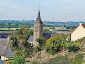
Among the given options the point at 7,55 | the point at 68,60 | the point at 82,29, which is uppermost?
the point at 82,29

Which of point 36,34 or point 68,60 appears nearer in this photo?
point 68,60

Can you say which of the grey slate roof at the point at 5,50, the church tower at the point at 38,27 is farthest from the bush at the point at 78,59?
the church tower at the point at 38,27

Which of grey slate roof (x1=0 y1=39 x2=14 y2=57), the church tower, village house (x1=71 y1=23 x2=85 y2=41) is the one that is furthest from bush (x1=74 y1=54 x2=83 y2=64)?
the church tower

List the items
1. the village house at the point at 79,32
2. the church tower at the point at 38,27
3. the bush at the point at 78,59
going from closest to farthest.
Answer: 1. the bush at the point at 78,59
2. the village house at the point at 79,32
3. the church tower at the point at 38,27

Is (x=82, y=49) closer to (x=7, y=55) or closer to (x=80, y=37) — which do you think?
(x=80, y=37)

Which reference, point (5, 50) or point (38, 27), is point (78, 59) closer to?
point (5, 50)

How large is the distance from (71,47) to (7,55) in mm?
10579

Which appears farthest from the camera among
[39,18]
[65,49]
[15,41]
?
[39,18]

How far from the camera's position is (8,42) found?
30.9 metres

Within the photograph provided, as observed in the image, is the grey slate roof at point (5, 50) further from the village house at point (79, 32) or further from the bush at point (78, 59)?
the bush at point (78, 59)

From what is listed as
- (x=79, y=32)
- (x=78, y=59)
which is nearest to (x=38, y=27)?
(x=79, y=32)

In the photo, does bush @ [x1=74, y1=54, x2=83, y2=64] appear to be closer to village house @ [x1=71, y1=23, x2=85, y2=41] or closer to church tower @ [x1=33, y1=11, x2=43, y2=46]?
village house @ [x1=71, y1=23, x2=85, y2=41]

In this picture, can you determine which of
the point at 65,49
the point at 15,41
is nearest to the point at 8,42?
the point at 15,41

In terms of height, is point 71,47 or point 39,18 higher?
point 39,18
